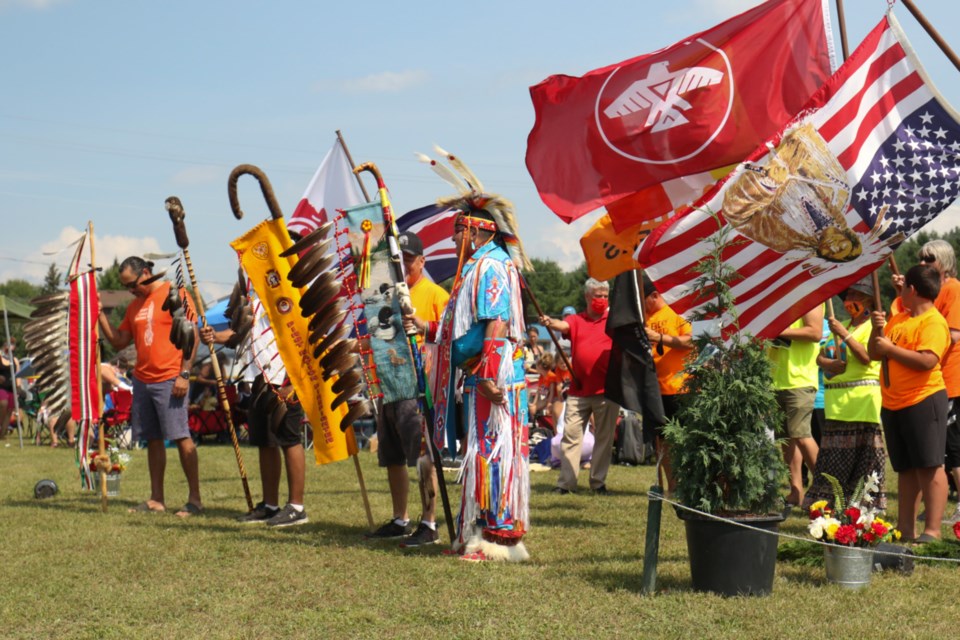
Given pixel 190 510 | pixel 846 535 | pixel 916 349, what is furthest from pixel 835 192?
pixel 190 510

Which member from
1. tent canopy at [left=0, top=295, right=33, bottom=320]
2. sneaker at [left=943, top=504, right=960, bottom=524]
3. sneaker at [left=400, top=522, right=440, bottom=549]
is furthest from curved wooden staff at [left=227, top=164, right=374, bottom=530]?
tent canopy at [left=0, top=295, right=33, bottom=320]

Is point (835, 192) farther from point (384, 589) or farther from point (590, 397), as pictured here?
point (590, 397)

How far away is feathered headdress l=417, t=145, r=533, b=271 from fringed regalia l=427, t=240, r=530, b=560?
18 cm

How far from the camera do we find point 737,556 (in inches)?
207

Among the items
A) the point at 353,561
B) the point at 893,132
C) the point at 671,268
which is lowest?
the point at 353,561

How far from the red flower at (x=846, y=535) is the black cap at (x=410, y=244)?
329 cm

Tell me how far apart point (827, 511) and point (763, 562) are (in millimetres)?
691

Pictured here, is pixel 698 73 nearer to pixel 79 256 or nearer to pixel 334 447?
pixel 334 447

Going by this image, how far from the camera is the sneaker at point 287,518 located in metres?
8.04

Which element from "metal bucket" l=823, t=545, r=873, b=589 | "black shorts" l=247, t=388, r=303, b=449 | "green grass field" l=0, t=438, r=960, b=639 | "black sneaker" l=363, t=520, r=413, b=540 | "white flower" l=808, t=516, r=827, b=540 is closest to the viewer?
"green grass field" l=0, t=438, r=960, b=639

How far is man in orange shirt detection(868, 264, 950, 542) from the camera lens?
644cm

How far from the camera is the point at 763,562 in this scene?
530cm

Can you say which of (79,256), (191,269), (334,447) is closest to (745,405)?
(334,447)

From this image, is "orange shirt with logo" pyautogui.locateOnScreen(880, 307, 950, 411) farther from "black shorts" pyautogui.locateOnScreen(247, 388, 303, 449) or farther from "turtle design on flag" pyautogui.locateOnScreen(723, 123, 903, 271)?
"black shorts" pyautogui.locateOnScreen(247, 388, 303, 449)
